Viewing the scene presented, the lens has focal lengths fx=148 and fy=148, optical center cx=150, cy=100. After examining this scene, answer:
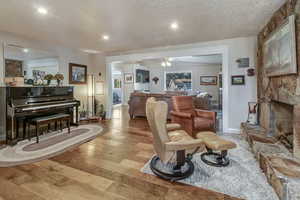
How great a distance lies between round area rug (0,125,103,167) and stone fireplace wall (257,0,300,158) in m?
3.73

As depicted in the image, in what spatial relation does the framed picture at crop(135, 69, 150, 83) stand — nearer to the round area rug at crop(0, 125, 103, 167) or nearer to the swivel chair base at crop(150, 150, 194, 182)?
the round area rug at crop(0, 125, 103, 167)

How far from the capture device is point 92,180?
76.4 inches

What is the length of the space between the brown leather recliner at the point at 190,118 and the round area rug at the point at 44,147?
6.95 feet

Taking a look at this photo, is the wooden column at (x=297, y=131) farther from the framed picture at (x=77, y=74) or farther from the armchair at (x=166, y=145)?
the framed picture at (x=77, y=74)

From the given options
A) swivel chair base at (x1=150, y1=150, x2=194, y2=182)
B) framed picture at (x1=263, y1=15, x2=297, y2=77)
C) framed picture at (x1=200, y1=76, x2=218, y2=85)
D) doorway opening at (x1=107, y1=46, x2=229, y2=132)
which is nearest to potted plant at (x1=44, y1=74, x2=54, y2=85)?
swivel chair base at (x1=150, y1=150, x2=194, y2=182)

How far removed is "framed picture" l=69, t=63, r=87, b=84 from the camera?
198 inches

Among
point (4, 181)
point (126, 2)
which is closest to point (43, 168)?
point (4, 181)

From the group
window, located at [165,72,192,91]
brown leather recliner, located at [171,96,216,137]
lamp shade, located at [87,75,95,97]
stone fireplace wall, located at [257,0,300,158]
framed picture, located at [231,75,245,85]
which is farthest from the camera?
window, located at [165,72,192,91]

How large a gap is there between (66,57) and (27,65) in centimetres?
129

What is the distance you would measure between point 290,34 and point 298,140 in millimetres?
1386

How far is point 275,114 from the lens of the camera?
280 cm

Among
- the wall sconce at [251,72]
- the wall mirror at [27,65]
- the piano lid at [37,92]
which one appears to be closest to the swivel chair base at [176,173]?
the wall sconce at [251,72]

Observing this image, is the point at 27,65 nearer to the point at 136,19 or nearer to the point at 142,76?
the point at 136,19

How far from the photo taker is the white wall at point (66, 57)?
355 centimetres
